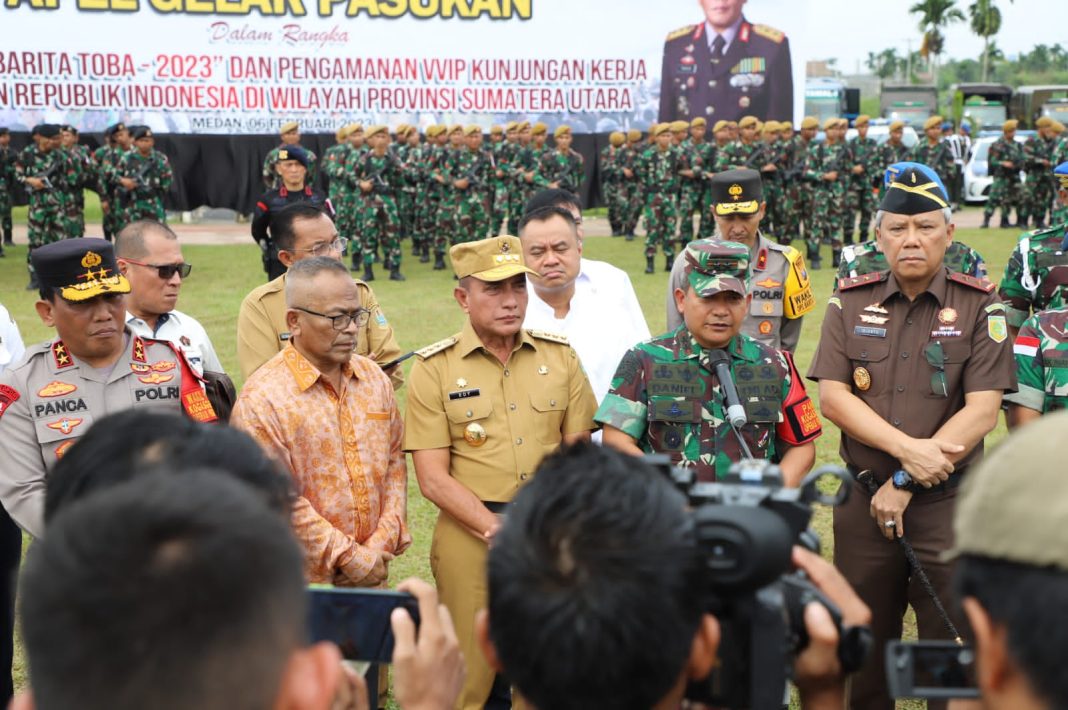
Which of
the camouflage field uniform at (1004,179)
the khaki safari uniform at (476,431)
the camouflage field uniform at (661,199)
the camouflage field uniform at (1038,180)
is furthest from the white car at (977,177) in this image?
the khaki safari uniform at (476,431)

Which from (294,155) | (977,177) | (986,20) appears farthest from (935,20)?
(294,155)

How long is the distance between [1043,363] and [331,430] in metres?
2.40

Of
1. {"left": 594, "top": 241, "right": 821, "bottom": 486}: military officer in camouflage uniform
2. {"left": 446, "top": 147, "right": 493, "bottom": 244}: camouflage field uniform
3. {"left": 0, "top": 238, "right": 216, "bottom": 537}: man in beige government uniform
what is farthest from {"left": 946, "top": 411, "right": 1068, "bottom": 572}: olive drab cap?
{"left": 446, "top": 147, "right": 493, "bottom": 244}: camouflage field uniform

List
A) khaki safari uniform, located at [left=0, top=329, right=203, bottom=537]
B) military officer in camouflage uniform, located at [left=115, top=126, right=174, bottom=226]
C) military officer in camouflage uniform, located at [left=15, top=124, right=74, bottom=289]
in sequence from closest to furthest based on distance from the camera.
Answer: khaki safari uniform, located at [left=0, top=329, right=203, bottom=537] < military officer in camouflage uniform, located at [left=15, top=124, right=74, bottom=289] < military officer in camouflage uniform, located at [left=115, top=126, right=174, bottom=226]

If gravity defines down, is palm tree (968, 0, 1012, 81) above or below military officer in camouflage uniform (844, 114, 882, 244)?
above

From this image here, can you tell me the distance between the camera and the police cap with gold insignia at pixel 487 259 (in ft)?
12.6

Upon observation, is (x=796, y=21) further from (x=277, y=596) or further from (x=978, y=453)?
(x=277, y=596)

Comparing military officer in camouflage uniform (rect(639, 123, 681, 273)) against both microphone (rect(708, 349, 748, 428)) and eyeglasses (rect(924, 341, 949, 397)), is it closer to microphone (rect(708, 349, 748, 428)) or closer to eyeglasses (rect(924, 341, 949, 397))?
eyeglasses (rect(924, 341, 949, 397))

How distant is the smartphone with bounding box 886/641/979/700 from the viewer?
157 cm

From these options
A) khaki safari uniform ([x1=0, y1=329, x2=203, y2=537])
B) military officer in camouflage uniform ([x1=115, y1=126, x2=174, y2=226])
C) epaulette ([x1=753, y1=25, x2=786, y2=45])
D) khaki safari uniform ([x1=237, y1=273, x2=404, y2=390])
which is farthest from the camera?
epaulette ([x1=753, y1=25, x2=786, y2=45])

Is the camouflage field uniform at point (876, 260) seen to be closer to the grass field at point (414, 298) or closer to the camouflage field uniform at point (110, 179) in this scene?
the grass field at point (414, 298)

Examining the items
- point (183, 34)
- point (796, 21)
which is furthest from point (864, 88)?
point (183, 34)

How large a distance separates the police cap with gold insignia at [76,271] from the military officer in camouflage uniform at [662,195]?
12466mm

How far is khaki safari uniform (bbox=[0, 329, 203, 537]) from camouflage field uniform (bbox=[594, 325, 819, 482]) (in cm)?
137
